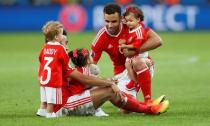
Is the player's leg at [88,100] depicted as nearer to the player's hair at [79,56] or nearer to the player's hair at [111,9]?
the player's hair at [79,56]

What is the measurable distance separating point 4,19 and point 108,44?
19.0 m

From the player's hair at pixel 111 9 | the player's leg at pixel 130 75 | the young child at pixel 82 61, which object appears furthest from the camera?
the player's leg at pixel 130 75

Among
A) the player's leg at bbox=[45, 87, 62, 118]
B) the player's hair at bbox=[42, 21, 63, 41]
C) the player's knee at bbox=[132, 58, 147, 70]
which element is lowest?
the player's leg at bbox=[45, 87, 62, 118]

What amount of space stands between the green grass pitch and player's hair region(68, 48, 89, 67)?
0.75 meters

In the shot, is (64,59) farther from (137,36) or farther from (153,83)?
(153,83)

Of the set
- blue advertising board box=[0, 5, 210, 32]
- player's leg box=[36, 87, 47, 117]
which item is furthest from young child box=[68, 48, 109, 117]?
blue advertising board box=[0, 5, 210, 32]

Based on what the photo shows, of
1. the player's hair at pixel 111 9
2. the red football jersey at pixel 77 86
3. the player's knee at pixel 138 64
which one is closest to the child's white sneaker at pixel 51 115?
the red football jersey at pixel 77 86

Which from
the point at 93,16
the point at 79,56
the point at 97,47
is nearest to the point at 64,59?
the point at 79,56

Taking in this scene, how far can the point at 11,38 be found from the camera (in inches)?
1101

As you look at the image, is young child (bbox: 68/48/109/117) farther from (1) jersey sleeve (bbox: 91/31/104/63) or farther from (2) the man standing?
(1) jersey sleeve (bbox: 91/31/104/63)

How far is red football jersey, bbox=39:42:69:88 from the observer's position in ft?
31.0

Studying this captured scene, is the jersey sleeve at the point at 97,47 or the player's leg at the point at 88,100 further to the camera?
the jersey sleeve at the point at 97,47

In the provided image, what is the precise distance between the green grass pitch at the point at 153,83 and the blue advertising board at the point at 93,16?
49cm

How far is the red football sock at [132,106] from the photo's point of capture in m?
9.82
